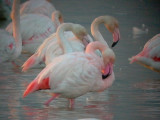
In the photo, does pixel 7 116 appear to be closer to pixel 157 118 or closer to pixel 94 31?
pixel 157 118

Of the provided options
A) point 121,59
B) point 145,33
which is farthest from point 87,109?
point 145,33

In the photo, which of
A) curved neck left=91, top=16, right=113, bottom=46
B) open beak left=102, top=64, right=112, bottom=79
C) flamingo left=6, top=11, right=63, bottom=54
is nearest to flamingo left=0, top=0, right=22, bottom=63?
flamingo left=6, top=11, right=63, bottom=54

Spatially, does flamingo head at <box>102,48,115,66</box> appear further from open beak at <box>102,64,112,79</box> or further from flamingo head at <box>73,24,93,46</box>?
flamingo head at <box>73,24,93,46</box>

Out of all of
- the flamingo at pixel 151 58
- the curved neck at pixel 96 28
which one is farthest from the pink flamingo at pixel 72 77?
the curved neck at pixel 96 28

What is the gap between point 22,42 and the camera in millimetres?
9633

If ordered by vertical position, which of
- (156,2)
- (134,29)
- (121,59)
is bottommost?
(156,2)

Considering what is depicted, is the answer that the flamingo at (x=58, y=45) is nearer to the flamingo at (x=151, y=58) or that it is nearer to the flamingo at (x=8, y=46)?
the flamingo at (x=8, y=46)

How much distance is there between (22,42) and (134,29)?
385 centimetres

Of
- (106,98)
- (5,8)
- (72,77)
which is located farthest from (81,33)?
(5,8)

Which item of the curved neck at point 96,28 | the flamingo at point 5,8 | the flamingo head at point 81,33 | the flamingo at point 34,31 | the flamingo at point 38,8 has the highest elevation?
the flamingo head at point 81,33

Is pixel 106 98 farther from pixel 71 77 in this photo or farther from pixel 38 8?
pixel 38 8


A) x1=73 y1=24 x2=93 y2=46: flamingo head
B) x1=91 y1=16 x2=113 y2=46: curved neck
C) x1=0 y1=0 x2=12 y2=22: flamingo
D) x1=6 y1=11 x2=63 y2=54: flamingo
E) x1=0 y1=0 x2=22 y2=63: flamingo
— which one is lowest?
x1=0 y1=0 x2=12 y2=22: flamingo

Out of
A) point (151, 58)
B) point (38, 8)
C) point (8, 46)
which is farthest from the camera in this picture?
point (38, 8)

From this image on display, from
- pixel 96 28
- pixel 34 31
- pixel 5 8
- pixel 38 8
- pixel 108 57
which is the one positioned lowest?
pixel 5 8
